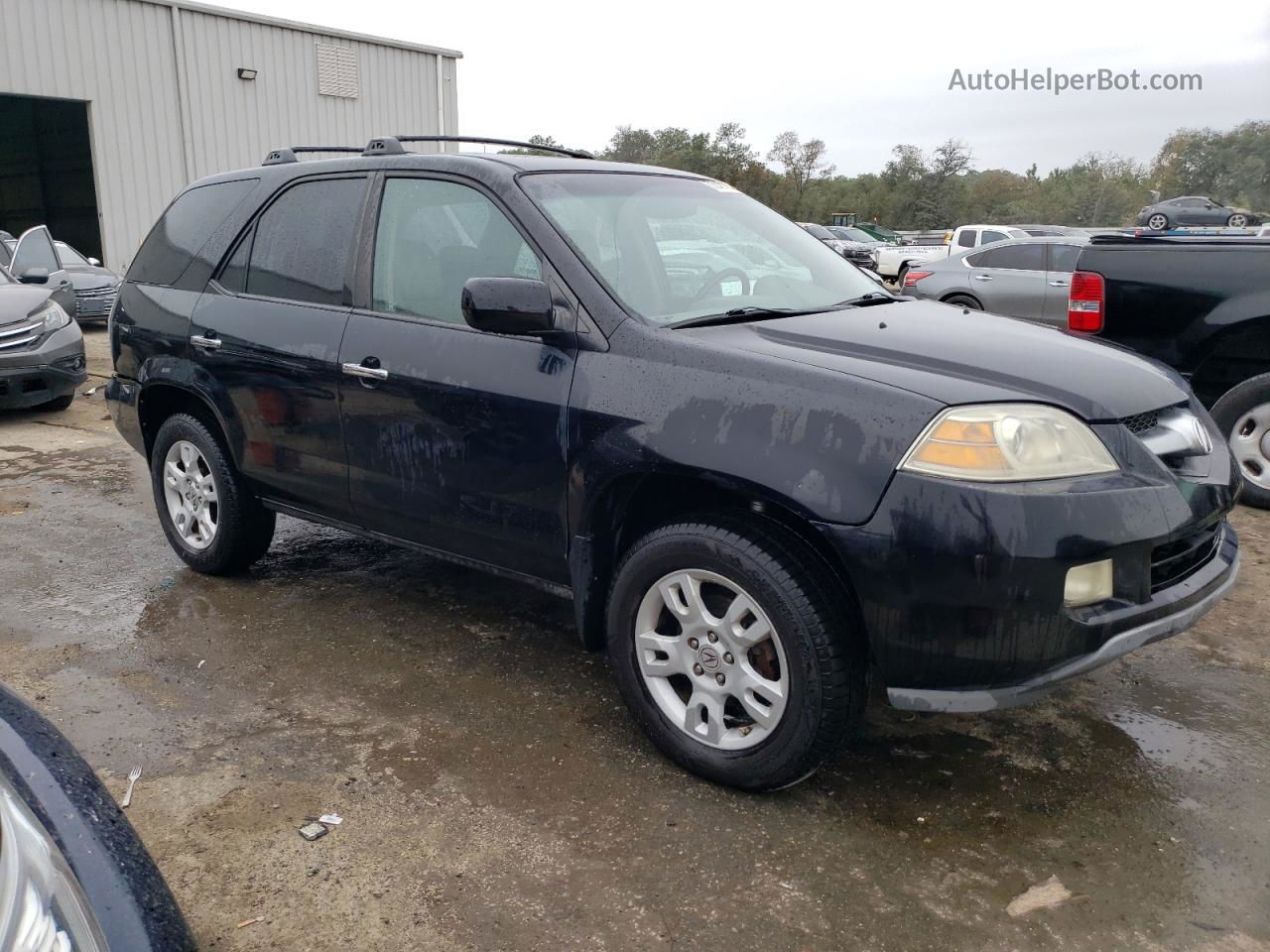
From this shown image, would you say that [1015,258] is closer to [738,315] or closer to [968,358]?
[738,315]

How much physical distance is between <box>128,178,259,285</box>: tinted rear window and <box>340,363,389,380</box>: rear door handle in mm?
1194

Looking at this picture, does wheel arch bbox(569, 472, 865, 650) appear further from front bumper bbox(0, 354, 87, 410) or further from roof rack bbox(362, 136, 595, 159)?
front bumper bbox(0, 354, 87, 410)

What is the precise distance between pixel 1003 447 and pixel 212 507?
3433 millimetres

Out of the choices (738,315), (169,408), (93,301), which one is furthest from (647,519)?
(93,301)

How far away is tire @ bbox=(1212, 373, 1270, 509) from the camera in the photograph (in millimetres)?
5539

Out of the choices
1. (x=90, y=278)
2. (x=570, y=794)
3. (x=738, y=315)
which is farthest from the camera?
(x=90, y=278)

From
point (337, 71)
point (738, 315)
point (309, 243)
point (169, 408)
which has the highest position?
point (337, 71)

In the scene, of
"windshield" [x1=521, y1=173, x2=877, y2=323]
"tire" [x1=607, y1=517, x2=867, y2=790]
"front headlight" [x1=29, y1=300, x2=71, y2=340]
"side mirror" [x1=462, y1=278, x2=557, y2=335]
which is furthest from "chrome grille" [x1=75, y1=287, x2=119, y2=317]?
"tire" [x1=607, y1=517, x2=867, y2=790]

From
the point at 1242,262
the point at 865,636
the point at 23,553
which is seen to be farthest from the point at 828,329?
the point at 23,553

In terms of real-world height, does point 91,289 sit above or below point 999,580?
below

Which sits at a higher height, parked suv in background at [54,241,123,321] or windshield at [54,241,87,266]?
windshield at [54,241,87,266]

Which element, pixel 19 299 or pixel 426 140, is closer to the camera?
pixel 426 140

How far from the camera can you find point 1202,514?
276cm

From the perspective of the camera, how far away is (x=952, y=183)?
2120 inches
